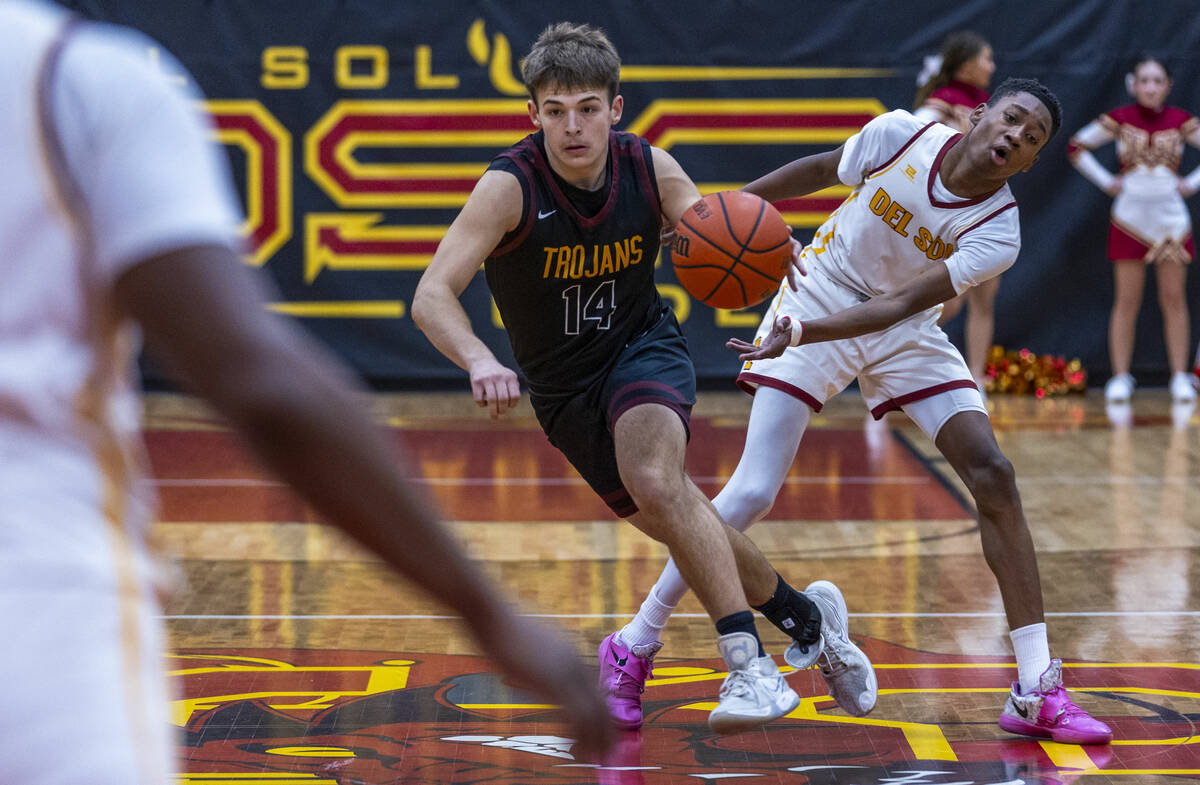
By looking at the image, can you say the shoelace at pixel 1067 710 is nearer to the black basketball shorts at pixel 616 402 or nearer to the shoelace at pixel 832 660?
the shoelace at pixel 832 660

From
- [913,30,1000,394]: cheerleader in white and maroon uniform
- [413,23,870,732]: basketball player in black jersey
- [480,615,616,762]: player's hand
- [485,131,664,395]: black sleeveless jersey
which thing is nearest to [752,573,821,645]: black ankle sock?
[413,23,870,732]: basketball player in black jersey

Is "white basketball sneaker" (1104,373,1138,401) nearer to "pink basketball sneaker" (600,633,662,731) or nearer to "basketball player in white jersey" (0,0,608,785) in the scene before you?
"pink basketball sneaker" (600,633,662,731)

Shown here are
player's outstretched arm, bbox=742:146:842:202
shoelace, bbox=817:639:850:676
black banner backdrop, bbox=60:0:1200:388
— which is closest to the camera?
shoelace, bbox=817:639:850:676

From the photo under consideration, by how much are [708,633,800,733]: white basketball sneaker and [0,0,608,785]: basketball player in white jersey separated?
212 cm

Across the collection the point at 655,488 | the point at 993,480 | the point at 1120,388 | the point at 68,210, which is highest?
the point at 68,210

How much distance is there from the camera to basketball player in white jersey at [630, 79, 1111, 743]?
368 cm

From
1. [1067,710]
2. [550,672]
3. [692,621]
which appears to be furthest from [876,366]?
[550,672]

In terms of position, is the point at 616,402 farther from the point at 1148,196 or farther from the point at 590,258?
the point at 1148,196

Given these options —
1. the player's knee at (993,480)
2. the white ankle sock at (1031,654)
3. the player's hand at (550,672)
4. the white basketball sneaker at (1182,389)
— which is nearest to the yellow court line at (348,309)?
the white basketball sneaker at (1182,389)

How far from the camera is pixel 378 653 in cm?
430

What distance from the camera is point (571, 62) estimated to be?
142 inches

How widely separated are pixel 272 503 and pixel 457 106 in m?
4.25

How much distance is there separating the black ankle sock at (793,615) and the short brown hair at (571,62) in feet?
4.47

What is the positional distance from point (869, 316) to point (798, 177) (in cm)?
58
